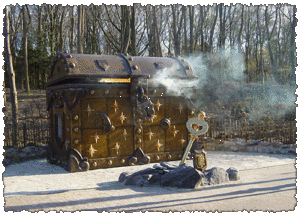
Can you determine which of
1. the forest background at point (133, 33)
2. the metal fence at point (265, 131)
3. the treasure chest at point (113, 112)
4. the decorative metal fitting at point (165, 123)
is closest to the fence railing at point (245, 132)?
the metal fence at point (265, 131)

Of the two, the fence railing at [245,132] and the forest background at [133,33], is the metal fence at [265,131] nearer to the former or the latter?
the fence railing at [245,132]

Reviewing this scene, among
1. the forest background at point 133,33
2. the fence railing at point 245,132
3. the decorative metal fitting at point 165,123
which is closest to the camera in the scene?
the decorative metal fitting at point 165,123

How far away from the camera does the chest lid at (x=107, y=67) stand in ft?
23.8

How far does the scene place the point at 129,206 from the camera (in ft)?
14.8

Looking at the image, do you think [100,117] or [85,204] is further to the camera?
[100,117]

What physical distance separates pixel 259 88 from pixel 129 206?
600 inches

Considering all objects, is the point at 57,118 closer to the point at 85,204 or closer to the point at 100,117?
the point at 100,117

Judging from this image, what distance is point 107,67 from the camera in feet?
24.9

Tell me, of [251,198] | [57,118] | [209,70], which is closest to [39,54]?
[209,70]

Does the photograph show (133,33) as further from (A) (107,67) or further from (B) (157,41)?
(A) (107,67)

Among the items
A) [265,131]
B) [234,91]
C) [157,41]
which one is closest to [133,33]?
[157,41]

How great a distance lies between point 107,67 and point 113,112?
3.89ft

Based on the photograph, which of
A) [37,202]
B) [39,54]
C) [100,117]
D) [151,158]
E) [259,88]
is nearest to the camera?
[37,202]

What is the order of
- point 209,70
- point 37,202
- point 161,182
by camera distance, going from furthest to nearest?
point 209,70 → point 161,182 → point 37,202
